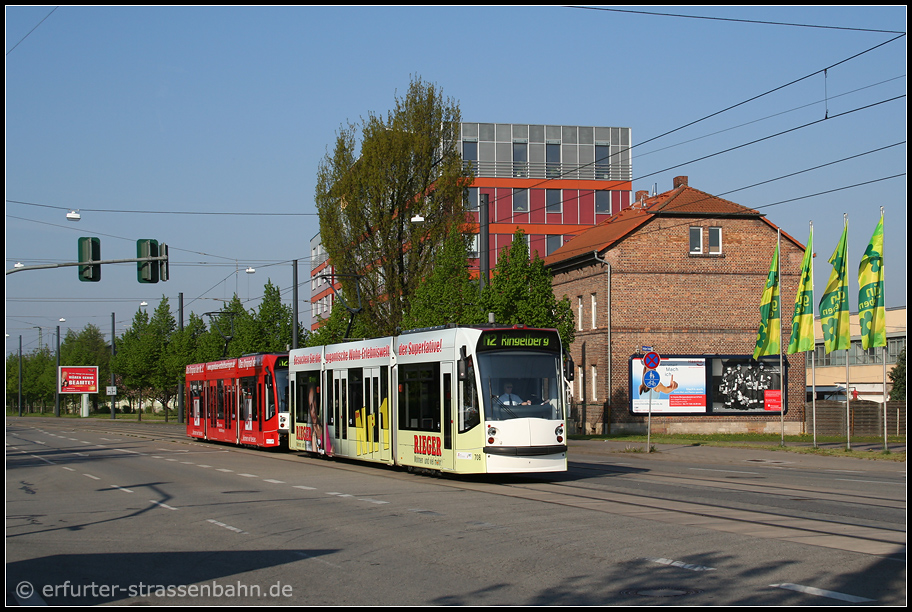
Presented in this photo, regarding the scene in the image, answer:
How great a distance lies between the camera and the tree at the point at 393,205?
43.5m

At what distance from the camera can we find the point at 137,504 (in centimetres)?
1559

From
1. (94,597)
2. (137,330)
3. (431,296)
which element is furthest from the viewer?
(137,330)

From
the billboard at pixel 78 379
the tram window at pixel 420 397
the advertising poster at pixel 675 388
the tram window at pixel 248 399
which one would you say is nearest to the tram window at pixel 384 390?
the tram window at pixel 420 397

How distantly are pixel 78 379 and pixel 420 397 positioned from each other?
91113mm

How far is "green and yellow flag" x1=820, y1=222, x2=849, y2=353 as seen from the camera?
2709cm

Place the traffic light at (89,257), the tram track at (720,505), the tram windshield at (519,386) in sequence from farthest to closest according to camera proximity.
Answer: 1. the traffic light at (89,257)
2. the tram windshield at (519,386)
3. the tram track at (720,505)

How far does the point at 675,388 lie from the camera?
42.7 metres

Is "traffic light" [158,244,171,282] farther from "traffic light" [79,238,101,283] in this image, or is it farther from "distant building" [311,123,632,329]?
"distant building" [311,123,632,329]

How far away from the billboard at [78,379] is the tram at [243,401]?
6534 cm

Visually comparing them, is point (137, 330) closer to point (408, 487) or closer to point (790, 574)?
point (408, 487)

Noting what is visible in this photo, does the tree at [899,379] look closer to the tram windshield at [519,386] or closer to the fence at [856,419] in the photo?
the fence at [856,419]

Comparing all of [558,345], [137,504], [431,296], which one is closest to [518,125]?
[431,296]

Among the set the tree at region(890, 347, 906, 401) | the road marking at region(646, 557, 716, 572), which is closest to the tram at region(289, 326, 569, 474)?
the road marking at region(646, 557, 716, 572)

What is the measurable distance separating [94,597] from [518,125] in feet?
222
